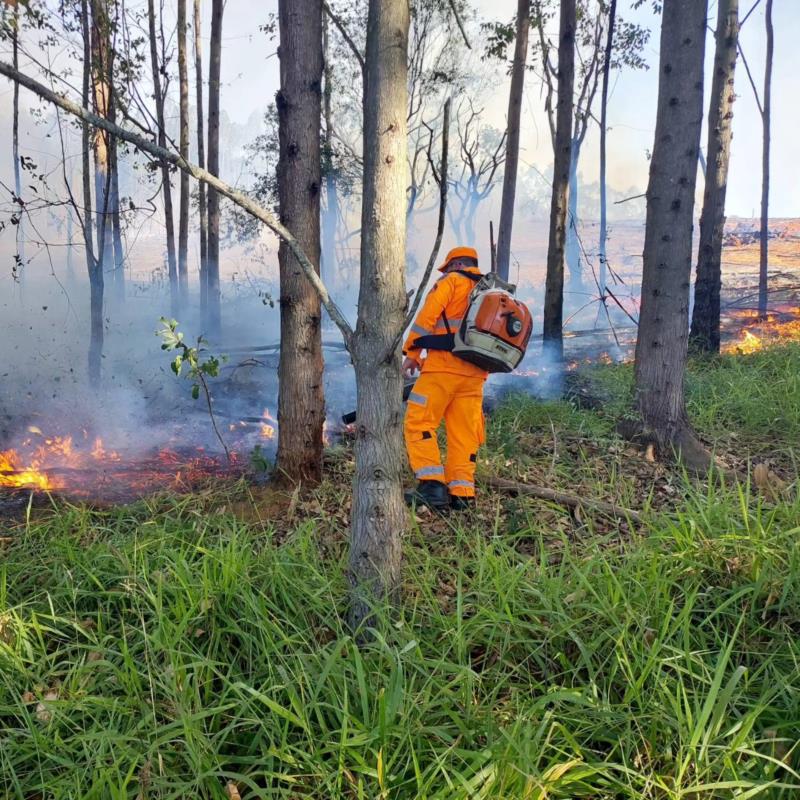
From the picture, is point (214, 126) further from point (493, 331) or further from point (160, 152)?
point (160, 152)

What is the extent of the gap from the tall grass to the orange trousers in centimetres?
100

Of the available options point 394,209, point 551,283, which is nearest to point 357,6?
point 551,283

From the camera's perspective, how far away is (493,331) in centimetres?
369

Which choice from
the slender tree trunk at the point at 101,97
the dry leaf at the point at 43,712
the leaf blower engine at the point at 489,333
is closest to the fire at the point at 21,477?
the slender tree trunk at the point at 101,97

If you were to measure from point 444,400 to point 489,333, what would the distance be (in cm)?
56

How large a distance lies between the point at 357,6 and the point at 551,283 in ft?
46.4

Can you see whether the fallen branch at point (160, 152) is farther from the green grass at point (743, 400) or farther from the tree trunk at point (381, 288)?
the green grass at point (743, 400)

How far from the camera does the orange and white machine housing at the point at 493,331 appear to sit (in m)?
3.70

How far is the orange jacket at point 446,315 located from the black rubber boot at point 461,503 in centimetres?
81

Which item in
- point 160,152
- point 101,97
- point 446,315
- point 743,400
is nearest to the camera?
point 160,152

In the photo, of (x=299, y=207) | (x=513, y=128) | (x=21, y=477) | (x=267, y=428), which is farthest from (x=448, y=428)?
(x=513, y=128)

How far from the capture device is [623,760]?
1.65 meters

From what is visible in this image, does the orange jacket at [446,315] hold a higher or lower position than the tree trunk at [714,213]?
lower

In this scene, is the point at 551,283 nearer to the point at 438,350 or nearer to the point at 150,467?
the point at 438,350
